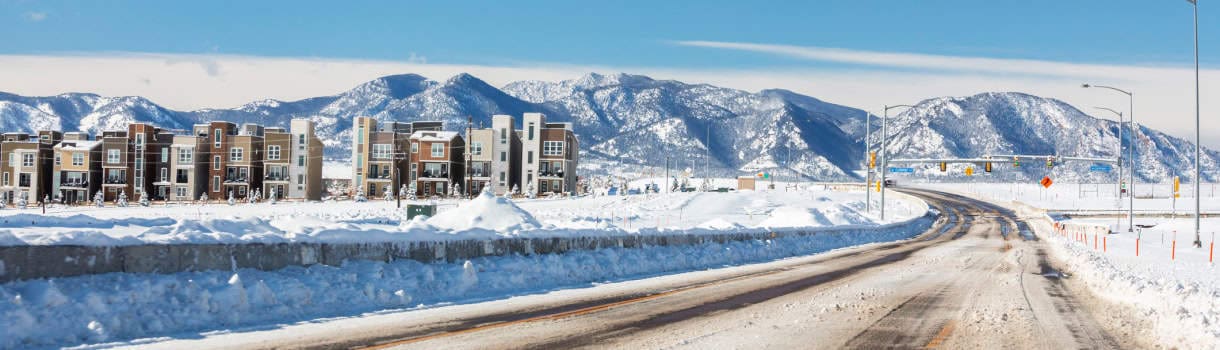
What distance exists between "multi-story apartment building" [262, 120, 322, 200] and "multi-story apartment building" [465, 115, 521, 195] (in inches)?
733

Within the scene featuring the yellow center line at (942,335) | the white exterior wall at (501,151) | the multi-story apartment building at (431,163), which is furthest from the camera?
the white exterior wall at (501,151)

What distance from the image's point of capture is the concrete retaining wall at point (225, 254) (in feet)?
36.5

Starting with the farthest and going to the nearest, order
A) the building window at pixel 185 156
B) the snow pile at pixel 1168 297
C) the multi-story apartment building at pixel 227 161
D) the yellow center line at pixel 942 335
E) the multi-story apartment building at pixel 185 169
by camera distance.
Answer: the multi-story apartment building at pixel 227 161 → the building window at pixel 185 156 → the multi-story apartment building at pixel 185 169 → the snow pile at pixel 1168 297 → the yellow center line at pixel 942 335

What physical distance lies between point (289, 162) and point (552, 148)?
29.8 m

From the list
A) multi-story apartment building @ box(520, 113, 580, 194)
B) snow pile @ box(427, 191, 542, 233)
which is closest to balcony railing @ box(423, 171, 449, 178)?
multi-story apartment building @ box(520, 113, 580, 194)

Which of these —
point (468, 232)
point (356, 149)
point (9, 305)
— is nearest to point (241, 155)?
point (356, 149)

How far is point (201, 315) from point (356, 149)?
340 feet

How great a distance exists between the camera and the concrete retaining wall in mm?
11117

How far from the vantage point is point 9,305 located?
34.1 feet

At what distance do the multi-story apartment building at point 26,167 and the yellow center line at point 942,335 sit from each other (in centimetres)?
11461

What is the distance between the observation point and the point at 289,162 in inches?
4321

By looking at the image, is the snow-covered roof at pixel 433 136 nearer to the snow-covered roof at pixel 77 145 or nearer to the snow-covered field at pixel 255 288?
the snow-covered roof at pixel 77 145

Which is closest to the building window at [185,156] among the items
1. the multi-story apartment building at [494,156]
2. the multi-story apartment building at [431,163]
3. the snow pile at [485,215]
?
the multi-story apartment building at [431,163]

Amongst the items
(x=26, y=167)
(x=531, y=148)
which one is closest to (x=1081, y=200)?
(x=531, y=148)
